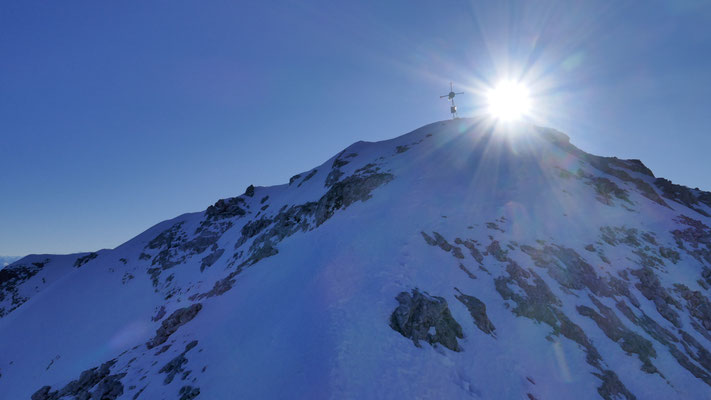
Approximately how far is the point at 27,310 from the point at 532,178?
7856cm

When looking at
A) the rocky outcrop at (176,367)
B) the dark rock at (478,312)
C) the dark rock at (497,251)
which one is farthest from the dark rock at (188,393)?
the dark rock at (497,251)

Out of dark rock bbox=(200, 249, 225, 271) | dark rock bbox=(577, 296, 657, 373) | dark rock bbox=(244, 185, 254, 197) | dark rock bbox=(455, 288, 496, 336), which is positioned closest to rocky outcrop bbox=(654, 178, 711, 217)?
dark rock bbox=(577, 296, 657, 373)

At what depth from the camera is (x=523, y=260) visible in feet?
76.9

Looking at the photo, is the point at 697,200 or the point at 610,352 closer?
the point at 610,352

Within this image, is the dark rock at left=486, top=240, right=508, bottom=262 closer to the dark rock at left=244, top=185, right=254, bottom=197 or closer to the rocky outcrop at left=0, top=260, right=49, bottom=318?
the dark rock at left=244, top=185, right=254, bottom=197

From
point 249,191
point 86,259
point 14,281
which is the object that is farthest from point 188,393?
point 14,281

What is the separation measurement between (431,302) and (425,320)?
116 cm

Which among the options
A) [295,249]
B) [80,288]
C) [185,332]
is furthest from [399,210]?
[80,288]

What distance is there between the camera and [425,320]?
15211 millimetres

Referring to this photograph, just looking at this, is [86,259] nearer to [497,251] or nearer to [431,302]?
[431,302]

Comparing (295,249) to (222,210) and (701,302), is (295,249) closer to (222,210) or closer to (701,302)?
(701,302)

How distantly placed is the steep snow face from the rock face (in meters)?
0.08

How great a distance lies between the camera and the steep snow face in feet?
44.2

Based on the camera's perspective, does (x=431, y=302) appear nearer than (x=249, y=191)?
Yes
